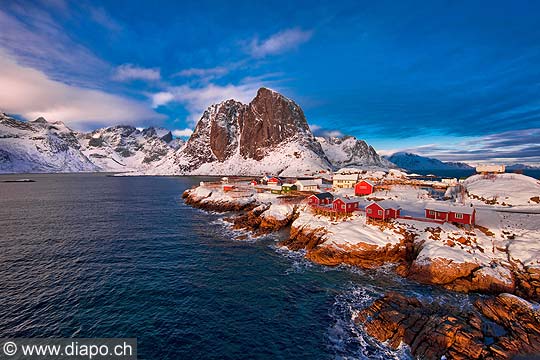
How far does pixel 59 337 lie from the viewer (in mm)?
20688

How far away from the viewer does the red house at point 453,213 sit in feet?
133

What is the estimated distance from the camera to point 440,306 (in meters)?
24.5

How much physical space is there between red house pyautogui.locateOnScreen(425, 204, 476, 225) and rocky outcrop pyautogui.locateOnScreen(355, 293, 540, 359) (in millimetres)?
18831

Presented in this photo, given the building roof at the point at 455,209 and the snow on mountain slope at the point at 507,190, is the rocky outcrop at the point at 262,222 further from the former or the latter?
the snow on mountain slope at the point at 507,190

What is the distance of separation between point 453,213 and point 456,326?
27138 mm

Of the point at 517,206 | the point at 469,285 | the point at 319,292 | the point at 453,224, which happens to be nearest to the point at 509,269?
the point at 469,285

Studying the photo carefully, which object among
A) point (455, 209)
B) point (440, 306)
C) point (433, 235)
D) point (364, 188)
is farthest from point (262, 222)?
point (440, 306)

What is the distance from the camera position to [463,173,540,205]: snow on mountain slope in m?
57.8

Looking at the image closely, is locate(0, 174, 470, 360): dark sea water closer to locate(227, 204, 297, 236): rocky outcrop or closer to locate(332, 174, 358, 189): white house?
locate(227, 204, 297, 236): rocky outcrop

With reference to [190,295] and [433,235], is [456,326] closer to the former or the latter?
[433,235]

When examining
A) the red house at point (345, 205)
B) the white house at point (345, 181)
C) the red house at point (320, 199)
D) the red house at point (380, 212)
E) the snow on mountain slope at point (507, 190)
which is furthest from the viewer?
the white house at point (345, 181)

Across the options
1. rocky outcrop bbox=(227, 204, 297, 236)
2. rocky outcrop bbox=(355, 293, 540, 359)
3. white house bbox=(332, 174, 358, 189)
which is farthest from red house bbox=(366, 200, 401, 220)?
white house bbox=(332, 174, 358, 189)

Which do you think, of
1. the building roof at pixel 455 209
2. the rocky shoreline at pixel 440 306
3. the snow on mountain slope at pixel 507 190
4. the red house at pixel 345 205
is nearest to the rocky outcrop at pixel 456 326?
the rocky shoreline at pixel 440 306

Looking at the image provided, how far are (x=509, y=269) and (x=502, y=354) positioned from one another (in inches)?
657
